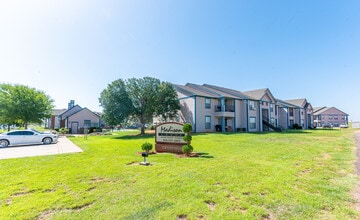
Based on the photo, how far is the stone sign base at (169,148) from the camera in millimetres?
9891

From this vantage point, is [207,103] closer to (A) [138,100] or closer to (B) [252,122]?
(B) [252,122]

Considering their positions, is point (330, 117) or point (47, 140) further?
point (330, 117)

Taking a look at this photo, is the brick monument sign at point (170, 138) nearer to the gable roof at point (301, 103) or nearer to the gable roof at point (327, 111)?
the gable roof at point (301, 103)

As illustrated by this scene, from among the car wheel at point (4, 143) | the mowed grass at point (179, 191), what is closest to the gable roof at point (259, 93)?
the mowed grass at point (179, 191)

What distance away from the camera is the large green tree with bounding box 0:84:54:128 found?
2360cm

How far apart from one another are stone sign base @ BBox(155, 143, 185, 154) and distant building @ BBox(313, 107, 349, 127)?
84049 millimetres

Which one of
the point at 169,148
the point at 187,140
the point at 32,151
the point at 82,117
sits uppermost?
the point at 82,117

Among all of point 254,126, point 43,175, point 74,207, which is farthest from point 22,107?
point 254,126

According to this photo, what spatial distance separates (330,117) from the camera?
73.9 meters

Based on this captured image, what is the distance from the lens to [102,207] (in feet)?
11.9

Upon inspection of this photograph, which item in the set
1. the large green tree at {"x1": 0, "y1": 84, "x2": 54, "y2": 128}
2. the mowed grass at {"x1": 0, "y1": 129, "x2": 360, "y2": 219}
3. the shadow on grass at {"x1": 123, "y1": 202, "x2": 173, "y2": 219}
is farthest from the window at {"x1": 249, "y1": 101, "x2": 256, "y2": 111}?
the large green tree at {"x1": 0, "y1": 84, "x2": 54, "y2": 128}

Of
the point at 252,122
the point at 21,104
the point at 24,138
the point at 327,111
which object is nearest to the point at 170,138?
the point at 24,138

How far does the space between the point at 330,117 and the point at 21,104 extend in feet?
319

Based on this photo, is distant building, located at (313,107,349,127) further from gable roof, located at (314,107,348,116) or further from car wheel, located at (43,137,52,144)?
car wheel, located at (43,137,52,144)
